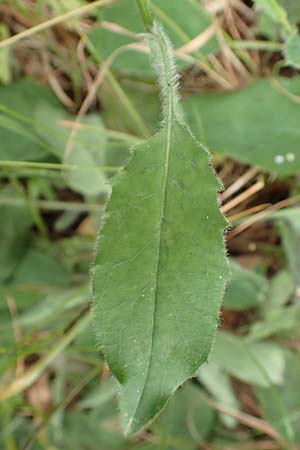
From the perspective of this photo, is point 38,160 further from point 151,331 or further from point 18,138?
point 151,331

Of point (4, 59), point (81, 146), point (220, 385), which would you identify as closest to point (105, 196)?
point (81, 146)

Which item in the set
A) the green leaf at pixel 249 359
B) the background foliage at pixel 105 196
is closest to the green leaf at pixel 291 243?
the background foliage at pixel 105 196

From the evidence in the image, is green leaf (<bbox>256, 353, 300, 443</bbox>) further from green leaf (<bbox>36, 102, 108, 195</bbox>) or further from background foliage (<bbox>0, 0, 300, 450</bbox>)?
green leaf (<bbox>36, 102, 108, 195</bbox>)

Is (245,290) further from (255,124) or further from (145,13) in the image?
(145,13)

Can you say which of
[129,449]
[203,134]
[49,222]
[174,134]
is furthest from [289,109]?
[129,449]

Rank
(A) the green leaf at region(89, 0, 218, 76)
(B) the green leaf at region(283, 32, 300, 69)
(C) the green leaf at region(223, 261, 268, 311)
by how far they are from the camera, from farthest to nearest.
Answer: (C) the green leaf at region(223, 261, 268, 311)
(A) the green leaf at region(89, 0, 218, 76)
(B) the green leaf at region(283, 32, 300, 69)

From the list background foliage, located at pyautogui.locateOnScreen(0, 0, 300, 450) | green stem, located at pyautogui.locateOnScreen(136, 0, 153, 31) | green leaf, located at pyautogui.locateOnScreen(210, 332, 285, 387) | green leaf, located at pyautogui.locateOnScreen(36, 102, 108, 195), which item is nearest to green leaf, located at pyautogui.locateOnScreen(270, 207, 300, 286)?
background foliage, located at pyautogui.locateOnScreen(0, 0, 300, 450)
